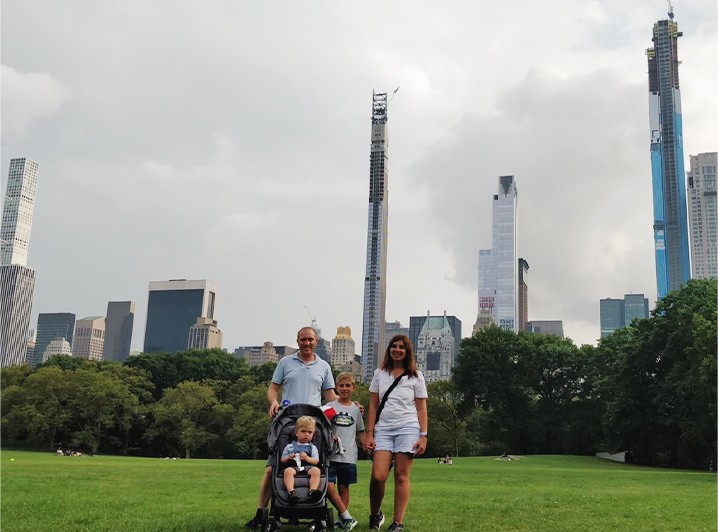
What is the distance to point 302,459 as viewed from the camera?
7340 mm

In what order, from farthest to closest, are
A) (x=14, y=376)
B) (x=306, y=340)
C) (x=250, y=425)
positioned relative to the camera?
1. (x=14, y=376)
2. (x=250, y=425)
3. (x=306, y=340)

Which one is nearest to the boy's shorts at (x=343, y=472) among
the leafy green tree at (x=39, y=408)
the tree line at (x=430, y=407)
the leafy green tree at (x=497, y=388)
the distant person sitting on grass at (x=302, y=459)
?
the distant person sitting on grass at (x=302, y=459)

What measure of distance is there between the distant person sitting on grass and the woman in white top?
747mm

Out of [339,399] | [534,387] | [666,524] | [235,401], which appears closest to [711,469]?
[534,387]

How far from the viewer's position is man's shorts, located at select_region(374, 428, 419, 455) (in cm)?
770

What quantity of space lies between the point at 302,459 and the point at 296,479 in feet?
0.71

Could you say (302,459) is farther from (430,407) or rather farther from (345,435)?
(430,407)

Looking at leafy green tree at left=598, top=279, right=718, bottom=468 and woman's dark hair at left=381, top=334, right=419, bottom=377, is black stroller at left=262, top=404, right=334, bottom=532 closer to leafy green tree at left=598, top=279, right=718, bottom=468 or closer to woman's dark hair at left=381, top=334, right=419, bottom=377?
woman's dark hair at left=381, top=334, right=419, bottom=377

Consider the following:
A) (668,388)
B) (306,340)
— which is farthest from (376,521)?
(668,388)

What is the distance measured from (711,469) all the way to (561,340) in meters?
26.8

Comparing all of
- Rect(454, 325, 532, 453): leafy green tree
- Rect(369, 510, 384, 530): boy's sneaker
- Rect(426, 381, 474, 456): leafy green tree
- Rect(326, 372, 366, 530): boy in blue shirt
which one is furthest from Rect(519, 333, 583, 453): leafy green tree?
Rect(369, 510, 384, 530): boy's sneaker

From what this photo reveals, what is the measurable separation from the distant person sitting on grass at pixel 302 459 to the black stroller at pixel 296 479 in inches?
2.3

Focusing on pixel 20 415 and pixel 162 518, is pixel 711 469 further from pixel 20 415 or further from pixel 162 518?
pixel 20 415

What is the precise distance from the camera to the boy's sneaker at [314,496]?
7172mm
